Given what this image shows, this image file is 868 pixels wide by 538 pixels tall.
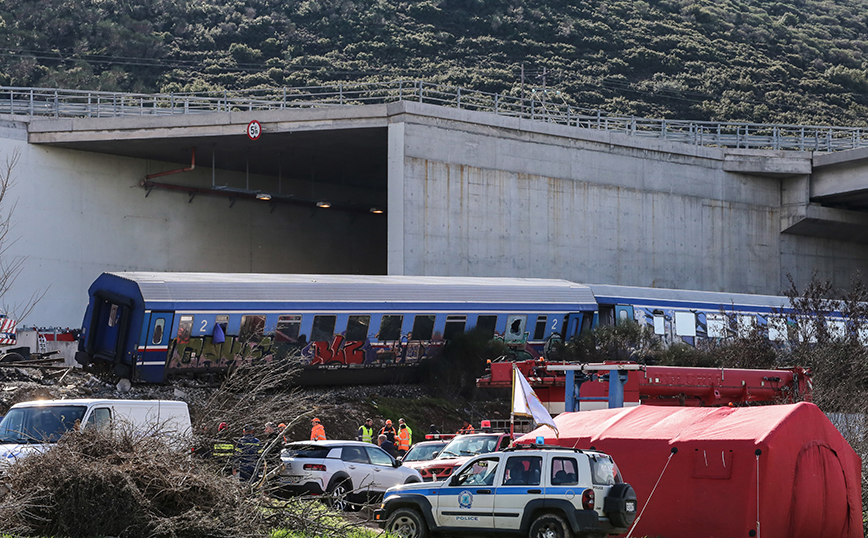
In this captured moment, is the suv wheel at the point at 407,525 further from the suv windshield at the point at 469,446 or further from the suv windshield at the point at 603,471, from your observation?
the suv windshield at the point at 469,446

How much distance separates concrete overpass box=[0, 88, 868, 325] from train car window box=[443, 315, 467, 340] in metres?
4.82

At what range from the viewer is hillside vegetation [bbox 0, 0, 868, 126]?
280 ft

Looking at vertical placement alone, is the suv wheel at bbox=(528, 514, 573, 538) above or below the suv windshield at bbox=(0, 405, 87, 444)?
below

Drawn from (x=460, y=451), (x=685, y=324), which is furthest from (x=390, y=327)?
(x=460, y=451)

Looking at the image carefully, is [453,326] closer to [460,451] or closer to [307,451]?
[460,451]

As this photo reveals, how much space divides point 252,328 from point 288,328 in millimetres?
1014

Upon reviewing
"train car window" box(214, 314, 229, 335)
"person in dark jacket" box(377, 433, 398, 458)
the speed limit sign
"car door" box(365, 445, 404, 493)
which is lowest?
"person in dark jacket" box(377, 433, 398, 458)

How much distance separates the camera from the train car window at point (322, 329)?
26.9 meters

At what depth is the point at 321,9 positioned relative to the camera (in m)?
97.2

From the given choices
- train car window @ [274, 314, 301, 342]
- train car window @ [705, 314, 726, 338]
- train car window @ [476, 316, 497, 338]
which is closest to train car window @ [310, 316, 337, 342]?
train car window @ [274, 314, 301, 342]

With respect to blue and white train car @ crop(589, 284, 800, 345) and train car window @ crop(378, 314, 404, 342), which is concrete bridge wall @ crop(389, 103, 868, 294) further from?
blue and white train car @ crop(589, 284, 800, 345)

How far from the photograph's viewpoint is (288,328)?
86.8ft

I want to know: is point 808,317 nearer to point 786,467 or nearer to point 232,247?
point 786,467

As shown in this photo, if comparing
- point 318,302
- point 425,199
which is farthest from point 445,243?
point 318,302
